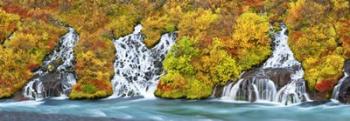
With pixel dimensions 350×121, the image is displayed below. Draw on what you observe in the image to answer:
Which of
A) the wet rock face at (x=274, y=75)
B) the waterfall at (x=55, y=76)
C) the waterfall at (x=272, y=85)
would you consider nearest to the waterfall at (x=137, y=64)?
the waterfall at (x=55, y=76)

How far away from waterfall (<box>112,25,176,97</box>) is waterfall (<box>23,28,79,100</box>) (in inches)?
103

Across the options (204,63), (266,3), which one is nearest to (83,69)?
(204,63)

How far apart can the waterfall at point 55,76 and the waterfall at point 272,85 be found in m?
8.93

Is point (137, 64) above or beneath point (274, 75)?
above

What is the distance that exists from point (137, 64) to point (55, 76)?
4805 millimetres

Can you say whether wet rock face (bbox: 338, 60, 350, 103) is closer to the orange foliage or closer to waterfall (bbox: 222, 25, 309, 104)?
the orange foliage

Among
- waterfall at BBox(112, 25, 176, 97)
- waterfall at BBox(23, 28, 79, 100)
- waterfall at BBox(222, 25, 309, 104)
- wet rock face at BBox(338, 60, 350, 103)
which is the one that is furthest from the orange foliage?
waterfall at BBox(23, 28, 79, 100)

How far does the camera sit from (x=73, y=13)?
135 ft

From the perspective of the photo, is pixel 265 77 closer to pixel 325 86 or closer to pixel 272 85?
pixel 272 85

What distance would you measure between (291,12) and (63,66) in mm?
13772

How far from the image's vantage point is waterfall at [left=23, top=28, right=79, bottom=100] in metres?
32.7

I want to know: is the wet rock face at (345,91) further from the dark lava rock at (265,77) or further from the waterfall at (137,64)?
the waterfall at (137,64)

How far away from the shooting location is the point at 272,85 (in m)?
29.9

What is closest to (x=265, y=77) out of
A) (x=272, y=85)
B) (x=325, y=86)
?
(x=272, y=85)
